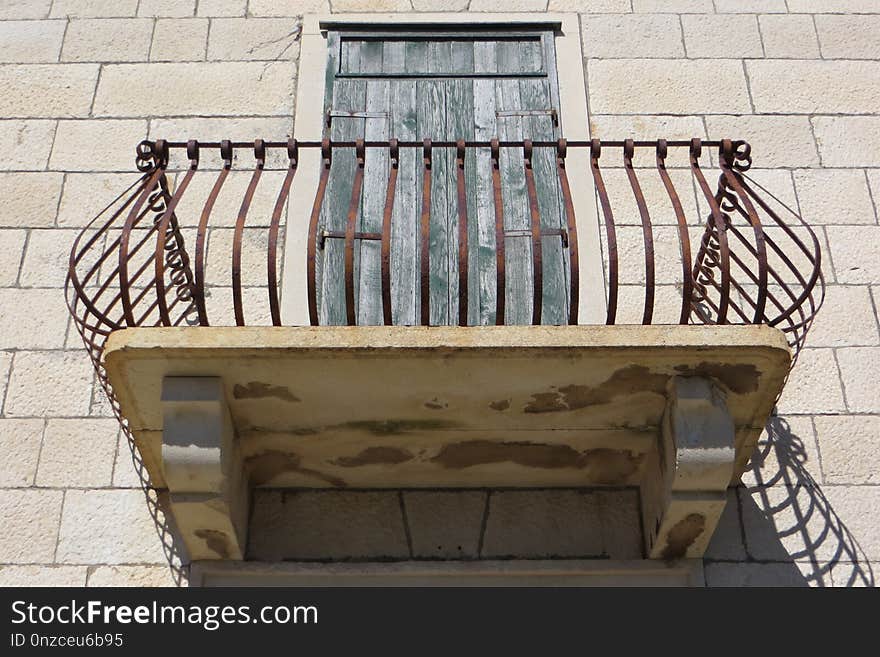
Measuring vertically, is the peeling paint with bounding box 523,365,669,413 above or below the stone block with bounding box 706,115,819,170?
below

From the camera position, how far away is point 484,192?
18.7ft

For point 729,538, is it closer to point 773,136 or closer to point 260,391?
point 260,391

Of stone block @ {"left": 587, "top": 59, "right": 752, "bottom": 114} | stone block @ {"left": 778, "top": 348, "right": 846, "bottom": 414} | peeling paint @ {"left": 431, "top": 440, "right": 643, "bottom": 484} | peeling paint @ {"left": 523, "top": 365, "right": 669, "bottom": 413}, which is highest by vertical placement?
stone block @ {"left": 587, "top": 59, "right": 752, "bottom": 114}

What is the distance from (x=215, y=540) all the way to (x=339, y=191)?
5.72ft

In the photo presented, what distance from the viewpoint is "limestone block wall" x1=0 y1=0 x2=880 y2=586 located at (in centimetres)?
488

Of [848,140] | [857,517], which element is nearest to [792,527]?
[857,517]

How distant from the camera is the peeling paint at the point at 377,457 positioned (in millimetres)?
4793

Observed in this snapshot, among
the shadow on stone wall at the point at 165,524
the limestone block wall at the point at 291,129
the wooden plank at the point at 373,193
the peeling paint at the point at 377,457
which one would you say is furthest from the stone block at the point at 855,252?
the shadow on stone wall at the point at 165,524

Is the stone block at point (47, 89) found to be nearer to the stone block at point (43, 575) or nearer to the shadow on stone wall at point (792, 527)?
the stone block at point (43, 575)

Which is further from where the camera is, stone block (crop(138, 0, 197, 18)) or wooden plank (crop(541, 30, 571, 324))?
stone block (crop(138, 0, 197, 18))

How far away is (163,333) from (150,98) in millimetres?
2188

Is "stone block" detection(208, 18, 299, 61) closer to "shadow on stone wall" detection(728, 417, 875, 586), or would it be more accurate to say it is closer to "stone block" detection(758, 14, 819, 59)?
"stone block" detection(758, 14, 819, 59)

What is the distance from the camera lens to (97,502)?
495cm

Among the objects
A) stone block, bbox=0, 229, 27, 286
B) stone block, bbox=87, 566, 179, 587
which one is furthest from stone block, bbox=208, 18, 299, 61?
stone block, bbox=87, 566, 179, 587
